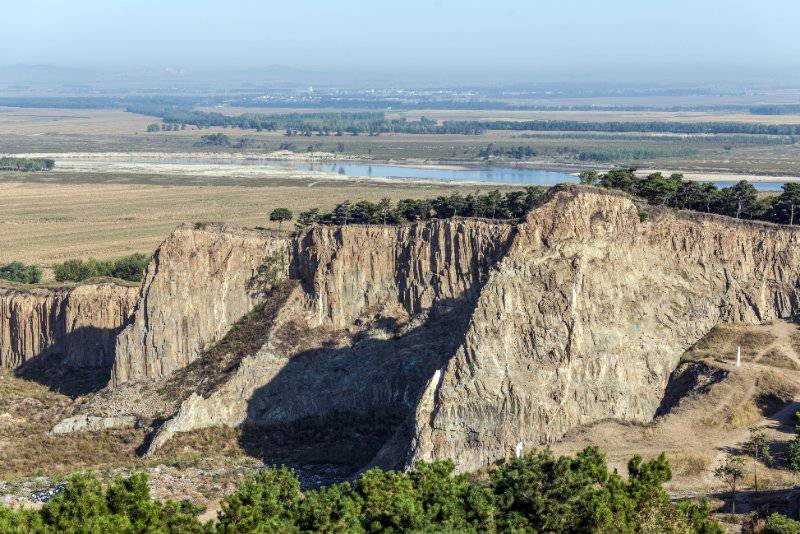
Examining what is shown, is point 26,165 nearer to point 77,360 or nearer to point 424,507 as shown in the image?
point 77,360

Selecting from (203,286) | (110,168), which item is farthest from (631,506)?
(110,168)

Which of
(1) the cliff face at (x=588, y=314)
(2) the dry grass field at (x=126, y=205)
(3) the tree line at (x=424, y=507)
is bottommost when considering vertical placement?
(2) the dry grass field at (x=126, y=205)

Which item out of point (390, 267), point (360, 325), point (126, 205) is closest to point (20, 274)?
point (360, 325)

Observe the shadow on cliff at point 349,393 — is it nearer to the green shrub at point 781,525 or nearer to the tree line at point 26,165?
the green shrub at point 781,525

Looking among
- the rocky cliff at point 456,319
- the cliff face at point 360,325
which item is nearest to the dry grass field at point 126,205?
the rocky cliff at point 456,319

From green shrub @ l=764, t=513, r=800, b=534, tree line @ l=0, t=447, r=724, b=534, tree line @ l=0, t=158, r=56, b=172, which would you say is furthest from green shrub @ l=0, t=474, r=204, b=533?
tree line @ l=0, t=158, r=56, b=172
